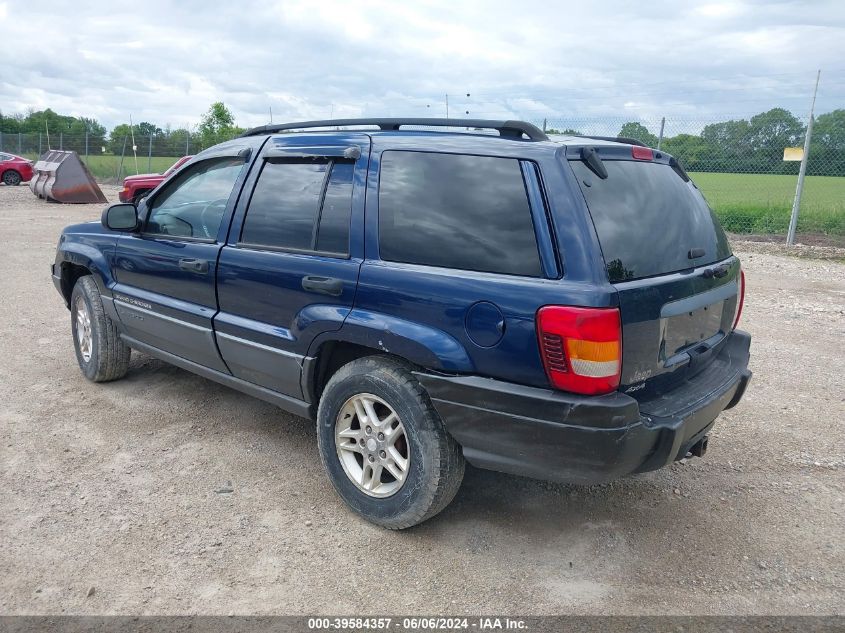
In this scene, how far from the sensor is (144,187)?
621 inches

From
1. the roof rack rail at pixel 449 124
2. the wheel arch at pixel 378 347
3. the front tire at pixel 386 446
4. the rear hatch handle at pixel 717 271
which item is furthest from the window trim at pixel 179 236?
the rear hatch handle at pixel 717 271

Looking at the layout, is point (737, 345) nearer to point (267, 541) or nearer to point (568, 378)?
point (568, 378)

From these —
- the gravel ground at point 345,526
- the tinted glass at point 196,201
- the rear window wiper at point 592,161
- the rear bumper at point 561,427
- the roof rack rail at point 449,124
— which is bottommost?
the gravel ground at point 345,526

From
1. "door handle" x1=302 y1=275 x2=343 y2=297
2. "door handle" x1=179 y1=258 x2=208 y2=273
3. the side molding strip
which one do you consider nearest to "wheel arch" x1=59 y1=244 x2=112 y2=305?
the side molding strip

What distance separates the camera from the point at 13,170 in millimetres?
26078

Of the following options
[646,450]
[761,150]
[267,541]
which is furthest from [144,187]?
[646,450]

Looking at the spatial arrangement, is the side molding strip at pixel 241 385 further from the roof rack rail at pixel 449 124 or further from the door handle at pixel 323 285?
the roof rack rail at pixel 449 124

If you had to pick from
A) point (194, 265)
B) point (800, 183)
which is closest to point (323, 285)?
point (194, 265)

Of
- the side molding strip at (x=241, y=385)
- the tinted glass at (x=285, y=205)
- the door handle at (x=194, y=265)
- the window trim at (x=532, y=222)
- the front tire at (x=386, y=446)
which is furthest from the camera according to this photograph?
the door handle at (x=194, y=265)

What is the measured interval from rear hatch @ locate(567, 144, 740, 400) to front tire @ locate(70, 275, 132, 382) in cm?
363

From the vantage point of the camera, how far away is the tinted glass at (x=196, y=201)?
400 centimetres

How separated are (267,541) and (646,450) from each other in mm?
1731

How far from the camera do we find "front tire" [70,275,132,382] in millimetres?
4910

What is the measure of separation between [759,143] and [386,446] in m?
12.6
